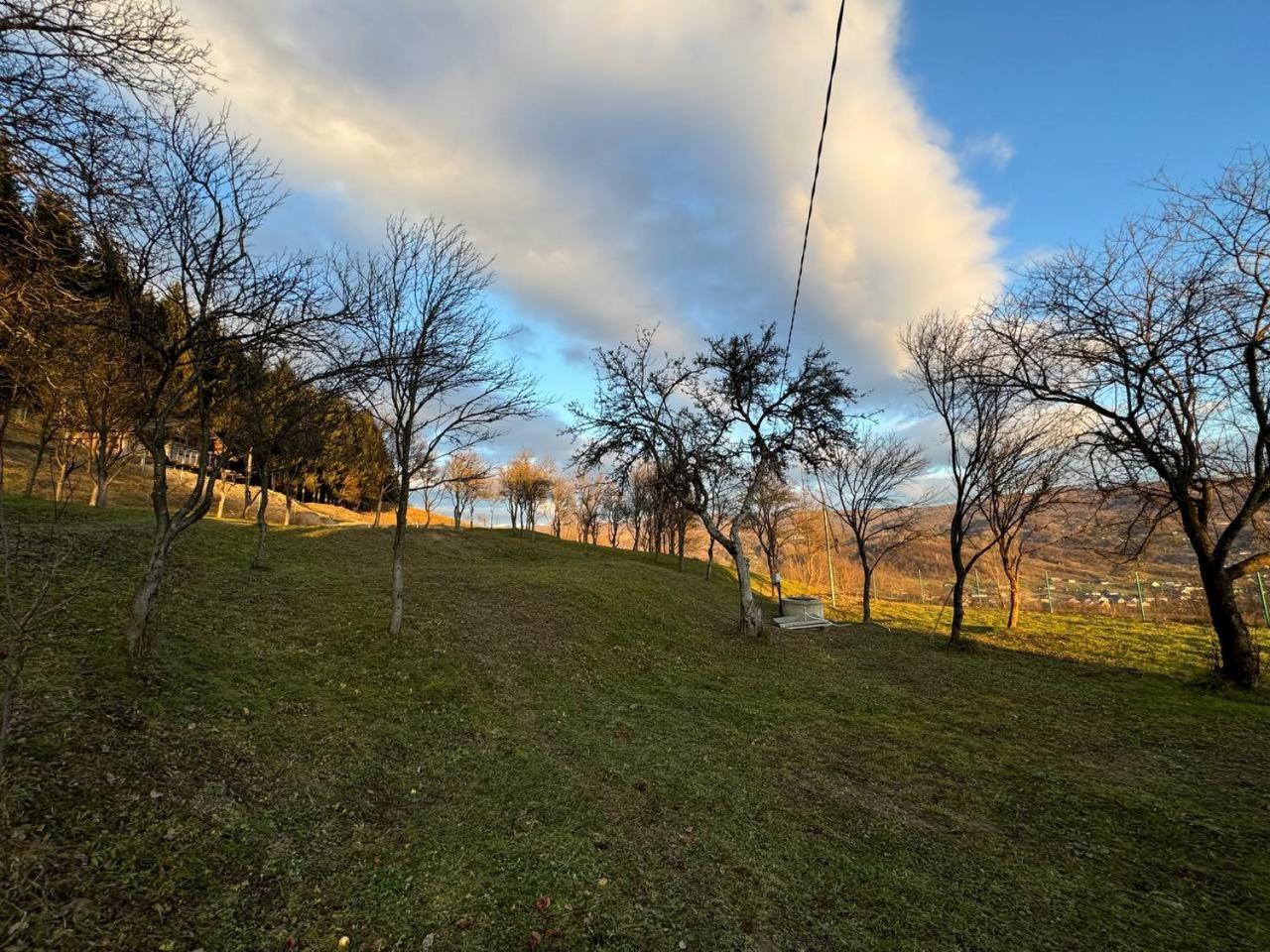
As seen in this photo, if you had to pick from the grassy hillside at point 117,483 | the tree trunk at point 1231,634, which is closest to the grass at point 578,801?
the tree trunk at point 1231,634

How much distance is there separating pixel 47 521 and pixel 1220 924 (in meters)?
22.3

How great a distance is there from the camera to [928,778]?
21.3ft

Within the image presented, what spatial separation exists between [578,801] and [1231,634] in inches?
496

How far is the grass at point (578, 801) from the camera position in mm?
3762

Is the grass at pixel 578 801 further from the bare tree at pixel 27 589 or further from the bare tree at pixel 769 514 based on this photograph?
the bare tree at pixel 769 514

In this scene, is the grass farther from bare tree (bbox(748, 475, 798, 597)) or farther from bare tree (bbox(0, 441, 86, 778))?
bare tree (bbox(748, 475, 798, 597))

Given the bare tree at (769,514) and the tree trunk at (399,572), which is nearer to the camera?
the tree trunk at (399,572)

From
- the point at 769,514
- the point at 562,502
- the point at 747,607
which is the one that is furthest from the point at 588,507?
the point at 747,607

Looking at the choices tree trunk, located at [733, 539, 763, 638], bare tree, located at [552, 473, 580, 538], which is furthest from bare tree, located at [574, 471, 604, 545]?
tree trunk, located at [733, 539, 763, 638]

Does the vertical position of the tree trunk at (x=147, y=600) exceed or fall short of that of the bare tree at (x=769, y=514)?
it falls short

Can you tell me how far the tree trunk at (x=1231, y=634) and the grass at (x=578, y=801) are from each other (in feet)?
1.90

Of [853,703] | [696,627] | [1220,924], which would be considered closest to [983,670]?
[853,703]

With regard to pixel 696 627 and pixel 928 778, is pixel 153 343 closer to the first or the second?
pixel 928 778

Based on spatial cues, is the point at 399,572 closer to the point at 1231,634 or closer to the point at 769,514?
the point at 1231,634
